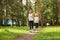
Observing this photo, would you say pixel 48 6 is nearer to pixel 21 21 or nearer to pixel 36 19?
pixel 21 21

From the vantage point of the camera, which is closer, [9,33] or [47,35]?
[47,35]

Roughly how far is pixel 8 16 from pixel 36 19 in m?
19.8

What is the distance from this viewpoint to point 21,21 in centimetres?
4562

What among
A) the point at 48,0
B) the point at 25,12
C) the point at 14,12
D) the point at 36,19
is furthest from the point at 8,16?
the point at 36,19

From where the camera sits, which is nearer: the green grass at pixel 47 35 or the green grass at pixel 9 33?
the green grass at pixel 47 35

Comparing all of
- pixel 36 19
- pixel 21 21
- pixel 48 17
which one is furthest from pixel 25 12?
pixel 36 19

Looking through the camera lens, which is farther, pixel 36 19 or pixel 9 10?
pixel 9 10

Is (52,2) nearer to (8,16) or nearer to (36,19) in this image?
(8,16)

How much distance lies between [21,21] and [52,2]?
695 centimetres

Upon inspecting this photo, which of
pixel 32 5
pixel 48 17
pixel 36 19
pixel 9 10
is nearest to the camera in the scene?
pixel 36 19

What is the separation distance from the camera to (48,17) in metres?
43.0

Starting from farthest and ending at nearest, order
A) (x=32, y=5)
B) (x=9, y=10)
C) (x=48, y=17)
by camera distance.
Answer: (x=32, y=5) < (x=48, y=17) < (x=9, y=10)

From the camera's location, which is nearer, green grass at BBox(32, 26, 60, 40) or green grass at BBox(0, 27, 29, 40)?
green grass at BBox(32, 26, 60, 40)

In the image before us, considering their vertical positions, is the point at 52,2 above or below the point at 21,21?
above
